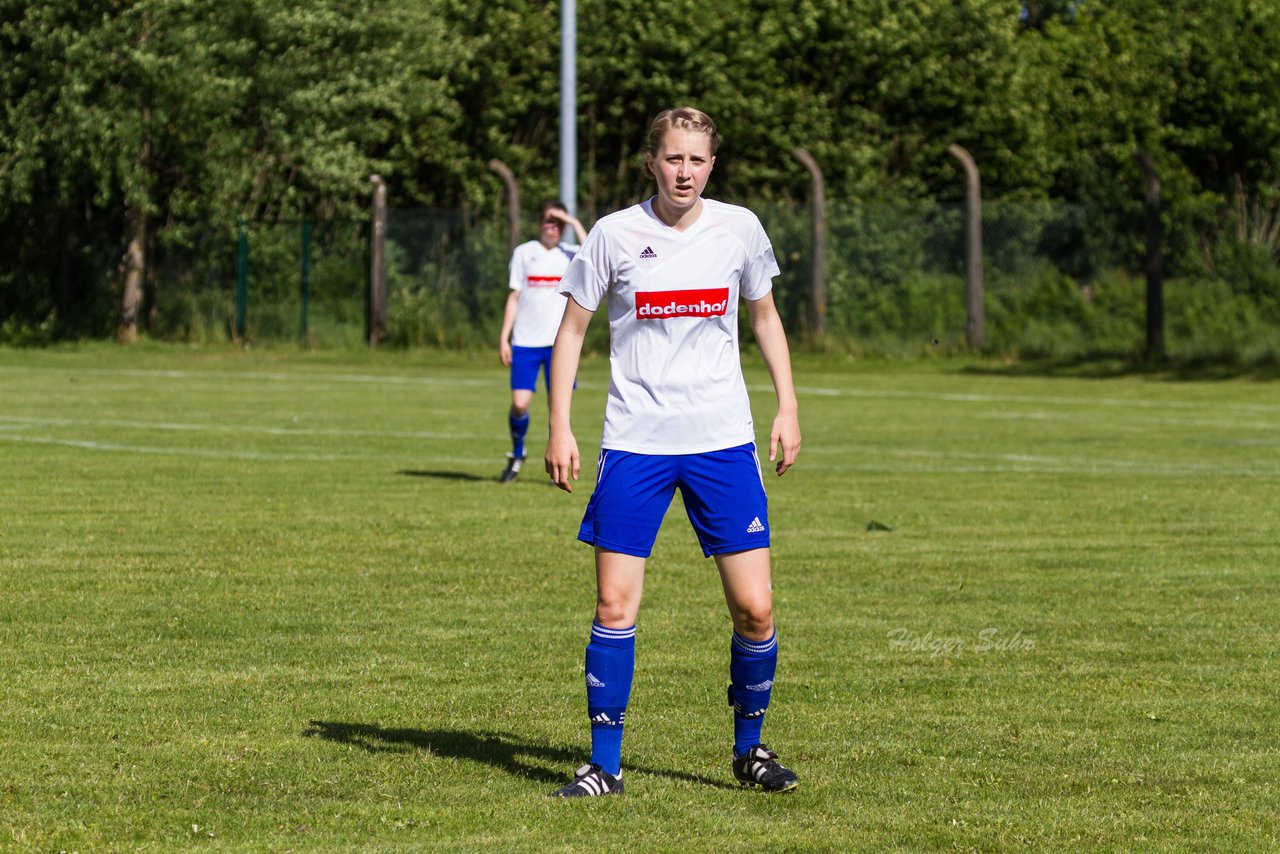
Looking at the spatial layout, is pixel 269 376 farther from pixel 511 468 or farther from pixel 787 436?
pixel 787 436

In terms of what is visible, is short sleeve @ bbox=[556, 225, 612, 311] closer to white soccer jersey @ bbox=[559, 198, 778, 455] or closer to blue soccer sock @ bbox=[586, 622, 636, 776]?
white soccer jersey @ bbox=[559, 198, 778, 455]

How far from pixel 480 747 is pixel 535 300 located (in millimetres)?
9246

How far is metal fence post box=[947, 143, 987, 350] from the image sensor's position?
30.4 metres

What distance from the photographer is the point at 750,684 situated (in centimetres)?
581

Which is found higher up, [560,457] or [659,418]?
[659,418]

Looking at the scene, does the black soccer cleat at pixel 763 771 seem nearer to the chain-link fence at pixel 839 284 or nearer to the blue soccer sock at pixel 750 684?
the blue soccer sock at pixel 750 684

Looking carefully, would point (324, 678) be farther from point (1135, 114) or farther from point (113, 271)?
point (1135, 114)

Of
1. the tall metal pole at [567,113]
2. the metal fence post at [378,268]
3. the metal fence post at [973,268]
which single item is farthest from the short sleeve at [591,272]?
the metal fence post at [378,268]

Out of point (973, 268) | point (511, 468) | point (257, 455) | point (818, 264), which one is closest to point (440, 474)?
point (511, 468)

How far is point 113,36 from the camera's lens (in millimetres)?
33625

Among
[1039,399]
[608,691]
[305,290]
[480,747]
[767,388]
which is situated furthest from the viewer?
[305,290]

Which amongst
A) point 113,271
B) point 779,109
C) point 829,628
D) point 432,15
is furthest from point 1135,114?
point 829,628

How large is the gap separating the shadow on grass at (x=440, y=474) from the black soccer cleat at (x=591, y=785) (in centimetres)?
938

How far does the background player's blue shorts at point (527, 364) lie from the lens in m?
15.1
